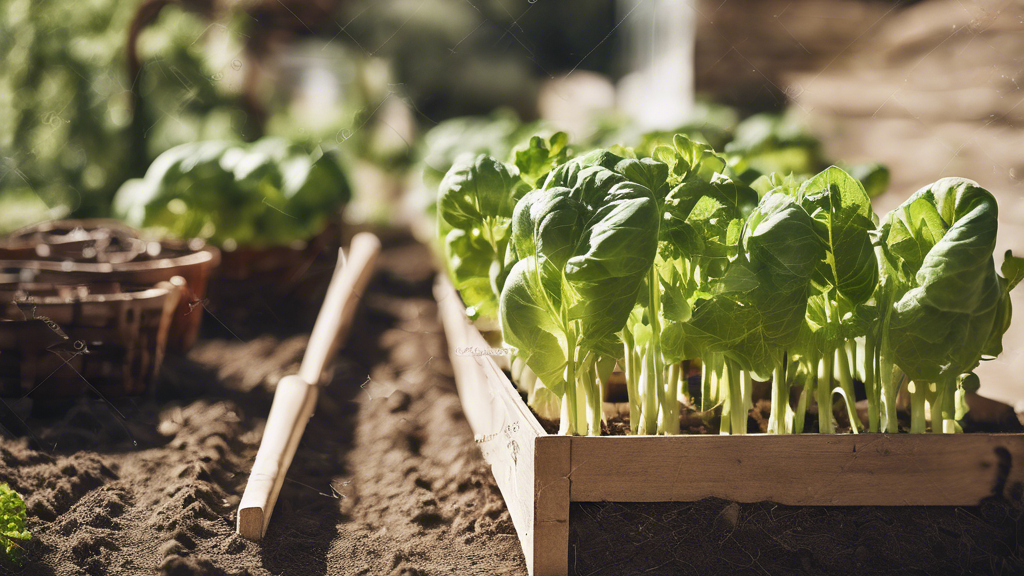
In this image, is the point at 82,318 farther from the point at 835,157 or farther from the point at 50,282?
the point at 835,157

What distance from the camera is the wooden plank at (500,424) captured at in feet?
2.55

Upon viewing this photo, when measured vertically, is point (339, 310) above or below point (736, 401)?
above

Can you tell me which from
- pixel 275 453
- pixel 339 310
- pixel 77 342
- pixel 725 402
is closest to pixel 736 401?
pixel 725 402

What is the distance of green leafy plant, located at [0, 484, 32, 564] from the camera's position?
75 cm

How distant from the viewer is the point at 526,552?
79 cm

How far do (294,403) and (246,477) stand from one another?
0.14 metres

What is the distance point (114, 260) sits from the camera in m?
1.57

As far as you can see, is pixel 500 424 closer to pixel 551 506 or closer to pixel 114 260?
pixel 551 506

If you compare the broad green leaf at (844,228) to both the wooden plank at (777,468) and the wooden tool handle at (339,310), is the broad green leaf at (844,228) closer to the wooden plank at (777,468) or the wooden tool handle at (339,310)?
the wooden plank at (777,468)

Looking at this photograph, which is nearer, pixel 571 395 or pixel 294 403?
pixel 571 395

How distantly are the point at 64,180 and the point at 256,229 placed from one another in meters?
1.08

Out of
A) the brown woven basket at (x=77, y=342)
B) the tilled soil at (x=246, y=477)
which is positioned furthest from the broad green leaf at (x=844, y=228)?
the brown woven basket at (x=77, y=342)

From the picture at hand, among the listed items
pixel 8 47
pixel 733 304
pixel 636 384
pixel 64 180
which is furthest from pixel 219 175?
pixel 733 304

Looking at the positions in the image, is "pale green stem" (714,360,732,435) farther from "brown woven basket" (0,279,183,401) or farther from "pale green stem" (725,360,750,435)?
"brown woven basket" (0,279,183,401)
